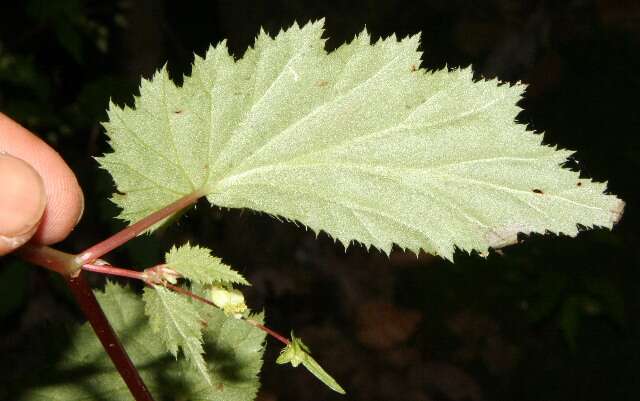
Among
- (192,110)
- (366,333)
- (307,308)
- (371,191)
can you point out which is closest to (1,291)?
(307,308)

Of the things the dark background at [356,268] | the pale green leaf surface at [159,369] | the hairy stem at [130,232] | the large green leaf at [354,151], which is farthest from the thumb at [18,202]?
the dark background at [356,268]

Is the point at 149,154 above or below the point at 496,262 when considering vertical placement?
above

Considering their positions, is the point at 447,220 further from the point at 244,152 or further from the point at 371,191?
the point at 244,152

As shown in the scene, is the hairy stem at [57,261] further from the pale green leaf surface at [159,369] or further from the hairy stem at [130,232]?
the pale green leaf surface at [159,369]

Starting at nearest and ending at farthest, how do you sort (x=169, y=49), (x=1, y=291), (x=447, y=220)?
1. (x=447, y=220)
2. (x=1, y=291)
3. (x=169, y=49)

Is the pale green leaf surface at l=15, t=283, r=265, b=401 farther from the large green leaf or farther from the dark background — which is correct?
the dark background

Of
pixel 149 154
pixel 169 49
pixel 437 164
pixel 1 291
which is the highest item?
pixel 437 164

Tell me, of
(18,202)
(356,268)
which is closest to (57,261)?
(18,202)
